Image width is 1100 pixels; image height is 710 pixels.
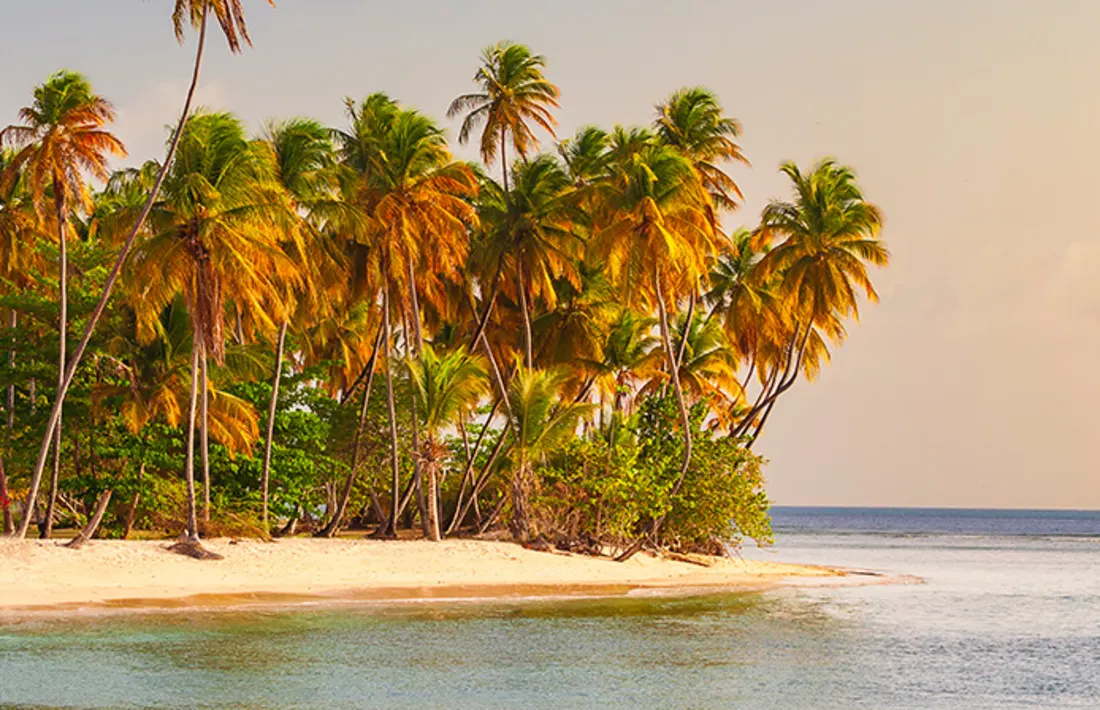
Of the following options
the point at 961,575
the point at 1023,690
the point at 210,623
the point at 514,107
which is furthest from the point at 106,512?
the point at 961,575

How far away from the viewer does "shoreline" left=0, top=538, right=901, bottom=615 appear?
2322 centimetres

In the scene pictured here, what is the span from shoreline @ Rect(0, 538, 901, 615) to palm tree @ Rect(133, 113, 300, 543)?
173cm

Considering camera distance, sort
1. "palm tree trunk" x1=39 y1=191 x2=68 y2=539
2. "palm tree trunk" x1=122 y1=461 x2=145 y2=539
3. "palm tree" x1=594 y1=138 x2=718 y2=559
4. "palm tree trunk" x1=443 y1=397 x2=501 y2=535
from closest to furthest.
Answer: "palm tree trunk" x1=39 y1=191 x2=68 y2=539
"palm tree trunk" x1=122 y1=461 x2=145 y2=539
"palm tree" x1=594 y1=138 x2=718 y2=559
"palm tree trunk" x1=443 y1=397 x2=501 y2=535

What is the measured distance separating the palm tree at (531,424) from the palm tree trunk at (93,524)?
31.0 ft

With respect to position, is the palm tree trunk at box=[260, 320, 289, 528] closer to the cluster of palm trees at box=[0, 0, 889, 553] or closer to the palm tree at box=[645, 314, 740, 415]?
the cluster of palm trees at box=[0, 0, 889, 553]

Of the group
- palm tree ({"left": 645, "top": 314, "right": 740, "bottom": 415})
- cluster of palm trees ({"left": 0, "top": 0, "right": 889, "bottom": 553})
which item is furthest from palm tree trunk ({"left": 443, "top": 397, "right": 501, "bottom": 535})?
palm tree ({"left": 645, "top": 314, "right": 740, "bottom": 415})

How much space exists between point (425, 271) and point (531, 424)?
533cm

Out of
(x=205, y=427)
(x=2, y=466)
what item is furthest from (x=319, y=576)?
(x=2, y=466)

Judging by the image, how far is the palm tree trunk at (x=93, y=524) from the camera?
25.6 metres

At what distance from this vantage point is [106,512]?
31.0 metres

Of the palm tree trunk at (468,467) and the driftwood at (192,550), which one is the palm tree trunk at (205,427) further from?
the palm tree trunk at (468,467)

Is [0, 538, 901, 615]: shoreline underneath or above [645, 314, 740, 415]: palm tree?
underneath

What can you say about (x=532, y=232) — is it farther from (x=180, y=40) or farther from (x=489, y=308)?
(x=180, y=40)

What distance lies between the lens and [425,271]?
34156 mm
